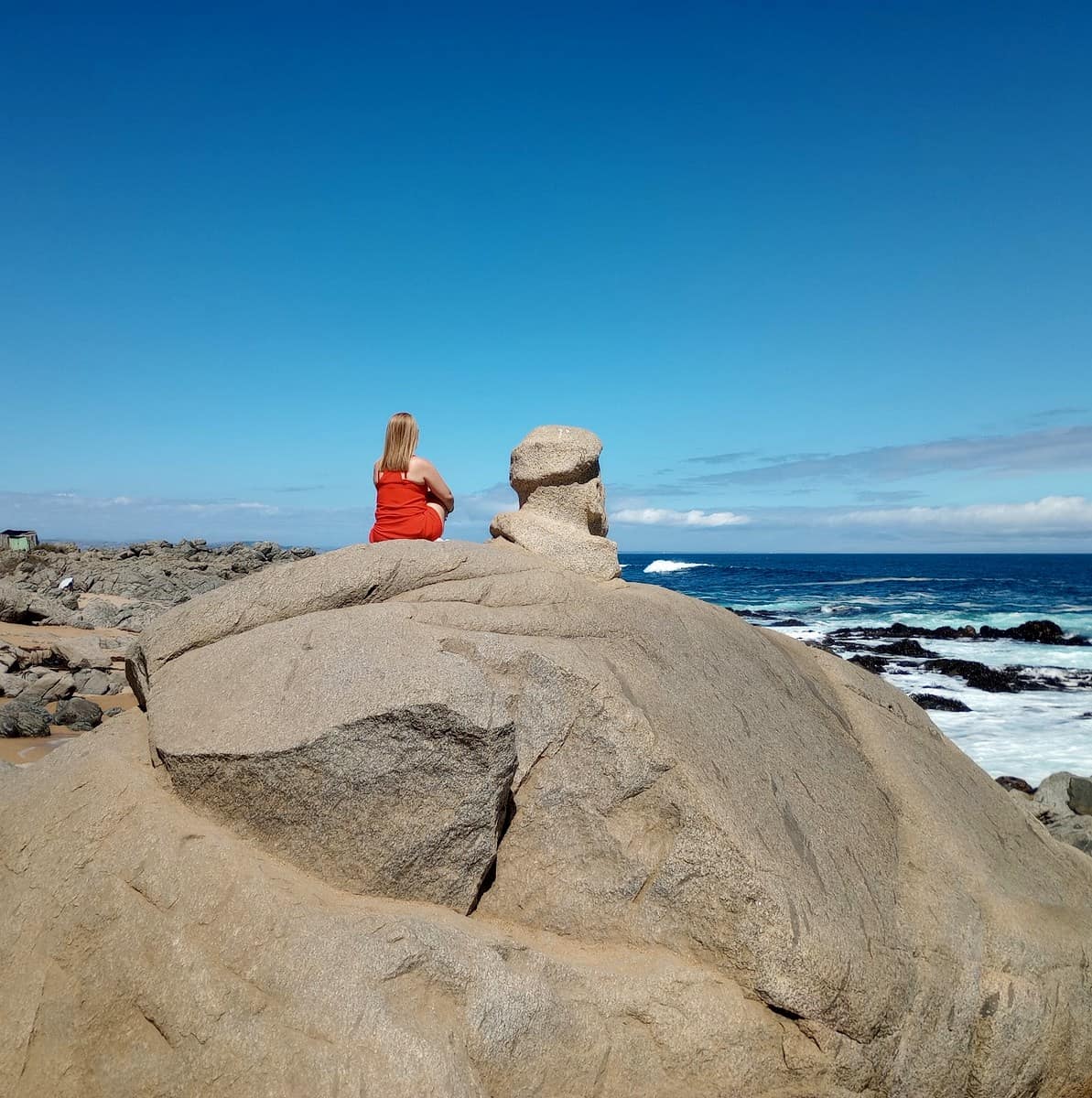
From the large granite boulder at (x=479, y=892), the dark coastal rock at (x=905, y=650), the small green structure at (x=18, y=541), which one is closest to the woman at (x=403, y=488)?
the large granite boulder at (x=479, y=892)

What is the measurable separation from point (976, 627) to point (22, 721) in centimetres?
3569

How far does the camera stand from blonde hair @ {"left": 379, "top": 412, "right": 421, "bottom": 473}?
23.3 ft

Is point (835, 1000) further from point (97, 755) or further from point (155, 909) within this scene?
point (97, 755)

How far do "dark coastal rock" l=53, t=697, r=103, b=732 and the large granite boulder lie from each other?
6427 mm

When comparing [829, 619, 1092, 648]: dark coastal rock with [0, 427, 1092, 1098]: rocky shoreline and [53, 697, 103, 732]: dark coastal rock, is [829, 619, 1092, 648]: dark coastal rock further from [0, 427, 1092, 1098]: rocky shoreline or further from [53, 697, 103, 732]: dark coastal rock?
[0, 427, 1092, 1098]: rocky shoreline

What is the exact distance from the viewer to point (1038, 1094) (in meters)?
5.45

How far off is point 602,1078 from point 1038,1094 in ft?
10.2

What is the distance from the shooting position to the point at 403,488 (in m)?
7.10

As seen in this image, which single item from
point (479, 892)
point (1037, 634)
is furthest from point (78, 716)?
point (1037, 634)

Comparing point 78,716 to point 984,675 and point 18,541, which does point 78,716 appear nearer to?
point 984,675

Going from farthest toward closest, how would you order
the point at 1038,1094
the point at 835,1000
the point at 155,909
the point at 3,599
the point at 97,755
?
the point at 3,599 → the point at 1038,1094 → the point at 97,755 → the point at 835,1000 → the point at 155,909

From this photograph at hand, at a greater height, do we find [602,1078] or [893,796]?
[893,796]

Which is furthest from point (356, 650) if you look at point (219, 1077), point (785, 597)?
point (785, 597)

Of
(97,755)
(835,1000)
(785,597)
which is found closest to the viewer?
(835,1000)
